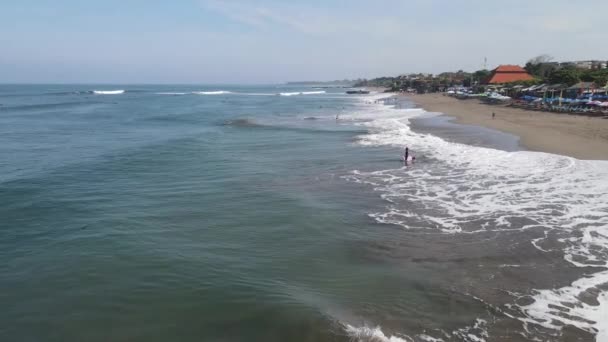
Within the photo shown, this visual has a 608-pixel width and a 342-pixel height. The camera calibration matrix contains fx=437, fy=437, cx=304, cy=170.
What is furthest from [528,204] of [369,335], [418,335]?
[369,335]

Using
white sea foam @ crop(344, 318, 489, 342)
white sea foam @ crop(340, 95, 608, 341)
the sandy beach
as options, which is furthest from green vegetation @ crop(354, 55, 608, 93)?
white sea foam @ crop(344, 318, 489, 342)

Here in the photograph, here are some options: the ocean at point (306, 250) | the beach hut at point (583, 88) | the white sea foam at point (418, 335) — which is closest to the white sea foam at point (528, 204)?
the ocean at point (306, 250)

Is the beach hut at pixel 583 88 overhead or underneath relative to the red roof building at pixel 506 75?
underneath

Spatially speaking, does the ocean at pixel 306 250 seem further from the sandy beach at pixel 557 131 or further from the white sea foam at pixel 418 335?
the sandy beach at pixel 557 131

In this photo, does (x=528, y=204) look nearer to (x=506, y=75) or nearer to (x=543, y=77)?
(x=543, y=77)

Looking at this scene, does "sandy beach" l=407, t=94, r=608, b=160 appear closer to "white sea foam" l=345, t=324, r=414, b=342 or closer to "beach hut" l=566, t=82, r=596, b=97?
"beach hut" l=566, t=82, r=596, b=97

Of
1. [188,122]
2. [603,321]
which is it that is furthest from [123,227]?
[188,122]
